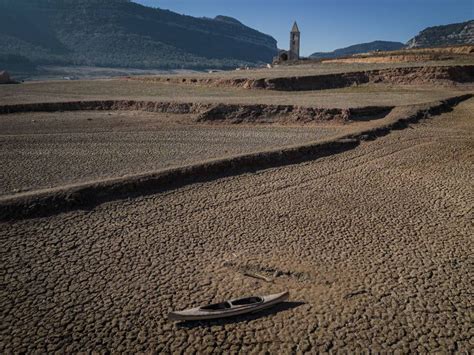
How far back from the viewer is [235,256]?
5254 millimetres

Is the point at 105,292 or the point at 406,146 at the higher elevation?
the point at 406,146

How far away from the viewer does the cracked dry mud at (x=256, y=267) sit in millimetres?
3900

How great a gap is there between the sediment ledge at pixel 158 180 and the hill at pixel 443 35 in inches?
3654

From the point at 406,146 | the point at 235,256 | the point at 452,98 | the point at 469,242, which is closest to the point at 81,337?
the point at 235,256

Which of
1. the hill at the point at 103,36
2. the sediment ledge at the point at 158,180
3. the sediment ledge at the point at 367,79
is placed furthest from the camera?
the hill at the point at 103,36

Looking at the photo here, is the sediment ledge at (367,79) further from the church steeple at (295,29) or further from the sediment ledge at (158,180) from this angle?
the church steeple at (295,29)

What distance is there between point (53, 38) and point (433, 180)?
497ft

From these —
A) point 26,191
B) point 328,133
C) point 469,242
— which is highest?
point 328,133

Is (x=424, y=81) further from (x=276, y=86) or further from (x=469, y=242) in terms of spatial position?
(x=469, y=242)

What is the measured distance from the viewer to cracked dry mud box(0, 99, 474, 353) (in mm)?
3900

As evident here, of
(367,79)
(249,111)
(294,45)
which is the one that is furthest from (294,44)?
(249,111)

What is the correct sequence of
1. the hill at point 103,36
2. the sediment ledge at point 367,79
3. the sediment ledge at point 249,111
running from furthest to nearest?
the hill at point 103,36
the sediment ledge at point 367,79
the sediment ledge at point 249,111

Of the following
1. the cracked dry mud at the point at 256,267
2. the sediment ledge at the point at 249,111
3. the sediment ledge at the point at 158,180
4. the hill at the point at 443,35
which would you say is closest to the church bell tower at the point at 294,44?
the hill at the point at 443,35

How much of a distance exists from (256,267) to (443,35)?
118 metres
